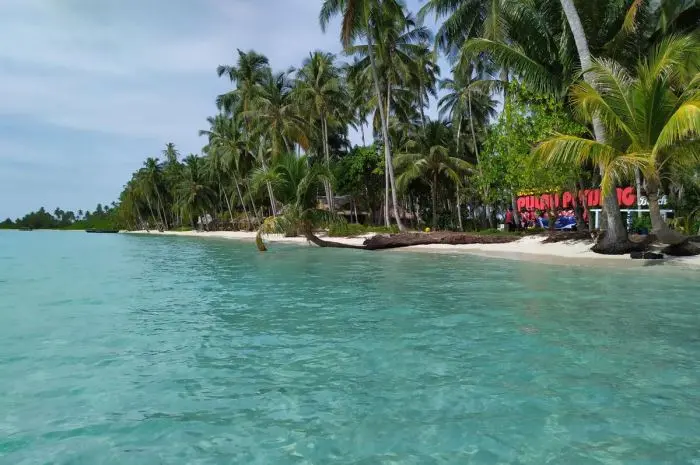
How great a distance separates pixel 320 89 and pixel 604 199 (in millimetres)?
26903

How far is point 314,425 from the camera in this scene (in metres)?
3.81

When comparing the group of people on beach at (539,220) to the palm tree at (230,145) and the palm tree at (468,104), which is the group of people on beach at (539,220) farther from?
the palm tree at (230,145)

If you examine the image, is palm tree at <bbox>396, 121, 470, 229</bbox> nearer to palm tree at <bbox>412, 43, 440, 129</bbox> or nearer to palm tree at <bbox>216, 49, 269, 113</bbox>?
palm tree at <bbox>412, 43, 440, 129</bbox>

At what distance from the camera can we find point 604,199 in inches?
632

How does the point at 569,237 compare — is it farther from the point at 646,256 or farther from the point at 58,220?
the point at 58,220

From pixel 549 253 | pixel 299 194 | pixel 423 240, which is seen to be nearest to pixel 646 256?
pixel 549 253

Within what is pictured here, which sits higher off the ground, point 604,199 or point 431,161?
point 431,161

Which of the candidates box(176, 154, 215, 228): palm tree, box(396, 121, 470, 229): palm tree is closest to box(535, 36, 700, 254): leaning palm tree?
box(396, 121, 470, 229): palm tree

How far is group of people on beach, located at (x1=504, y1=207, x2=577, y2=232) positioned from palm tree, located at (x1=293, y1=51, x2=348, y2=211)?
13.0m

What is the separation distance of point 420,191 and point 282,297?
113 feet

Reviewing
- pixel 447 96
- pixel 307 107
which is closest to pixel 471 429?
pixel 307 107

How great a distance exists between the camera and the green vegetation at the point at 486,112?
13.5m

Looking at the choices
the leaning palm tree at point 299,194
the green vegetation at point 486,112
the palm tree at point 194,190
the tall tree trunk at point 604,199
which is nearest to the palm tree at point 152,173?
the palm tree at point 194,190

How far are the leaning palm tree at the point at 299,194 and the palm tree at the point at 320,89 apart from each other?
14998mm
